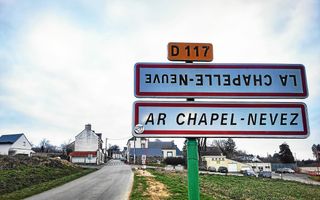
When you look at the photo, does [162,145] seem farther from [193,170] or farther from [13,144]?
[193,170]

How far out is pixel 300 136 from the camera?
305cm

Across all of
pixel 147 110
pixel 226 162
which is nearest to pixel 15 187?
pixel 147 110

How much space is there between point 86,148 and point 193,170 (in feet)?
228

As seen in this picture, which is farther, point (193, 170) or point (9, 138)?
point (9, 138)

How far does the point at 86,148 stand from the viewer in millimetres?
68562

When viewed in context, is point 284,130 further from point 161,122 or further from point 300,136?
point 161,122

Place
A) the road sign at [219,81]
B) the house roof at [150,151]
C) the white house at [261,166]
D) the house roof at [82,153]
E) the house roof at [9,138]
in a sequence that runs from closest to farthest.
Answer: the road sign at [219,81], the house roof at [9,138], the house roof at [82,153], the white house at [261,166], the house roof at [150,151]

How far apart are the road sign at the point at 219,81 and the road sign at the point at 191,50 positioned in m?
0.09

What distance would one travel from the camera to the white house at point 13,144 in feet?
199

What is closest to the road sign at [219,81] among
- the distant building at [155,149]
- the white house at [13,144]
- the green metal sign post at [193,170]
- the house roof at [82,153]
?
the green metal sign post at [193,170]

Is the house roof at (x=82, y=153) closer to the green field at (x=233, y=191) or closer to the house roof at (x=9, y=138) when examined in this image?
the house roof at (x=9, y=138)

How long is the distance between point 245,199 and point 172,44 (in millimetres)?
17139

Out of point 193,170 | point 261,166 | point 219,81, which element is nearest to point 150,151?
point 261,166

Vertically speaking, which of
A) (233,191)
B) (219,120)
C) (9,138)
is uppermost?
(9,138)
